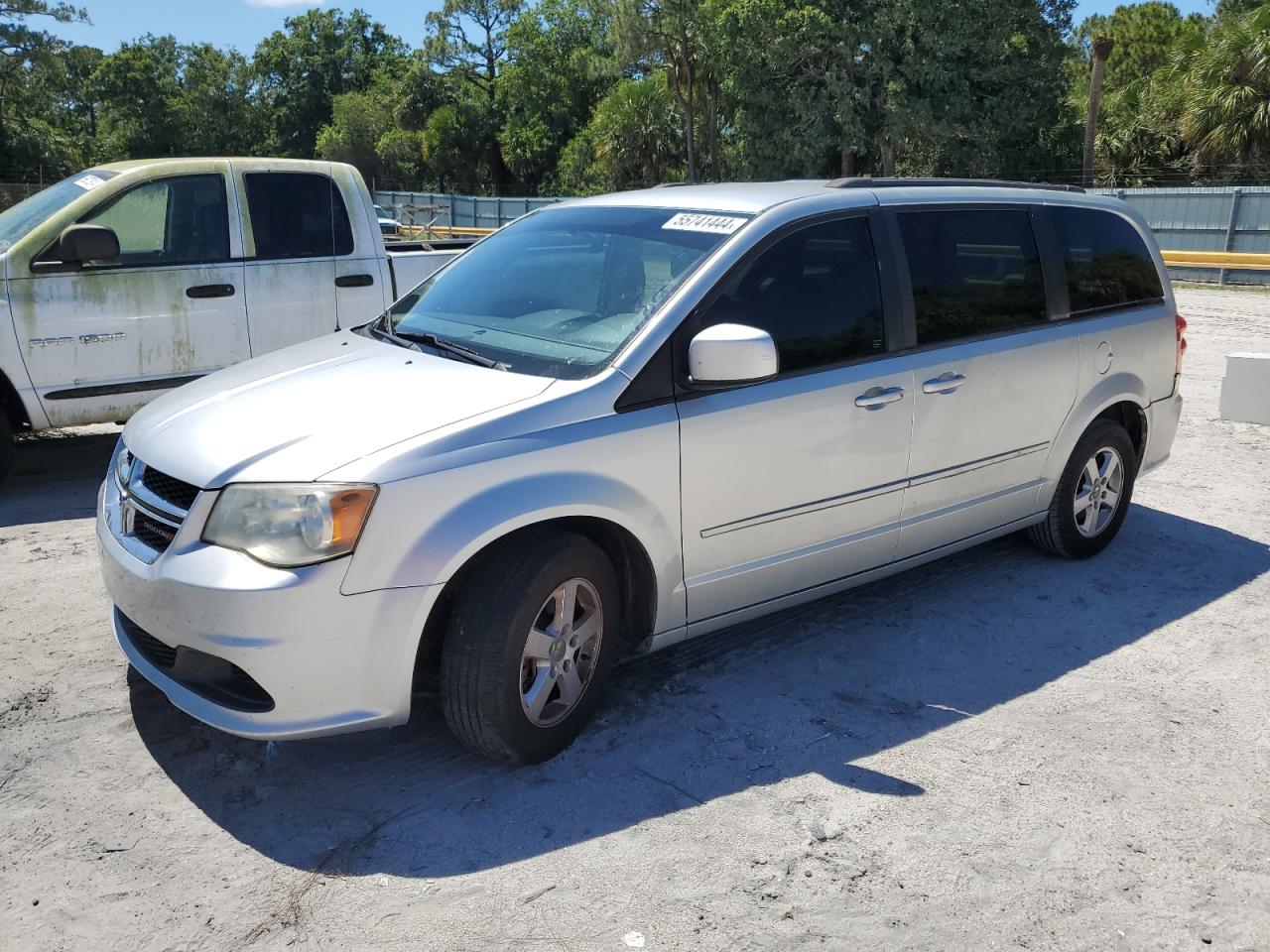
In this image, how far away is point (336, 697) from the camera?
3.17m

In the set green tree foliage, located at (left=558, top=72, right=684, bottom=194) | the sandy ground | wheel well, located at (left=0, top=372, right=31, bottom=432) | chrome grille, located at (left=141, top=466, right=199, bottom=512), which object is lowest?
the sandy ground

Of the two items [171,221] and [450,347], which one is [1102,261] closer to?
[450,347]

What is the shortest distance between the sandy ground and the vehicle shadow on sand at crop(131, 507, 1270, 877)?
1 centimetres

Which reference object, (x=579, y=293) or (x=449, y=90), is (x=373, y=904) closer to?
(x=579, y=293)

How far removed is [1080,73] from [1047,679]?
56122 mm

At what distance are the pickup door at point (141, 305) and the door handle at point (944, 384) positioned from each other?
431cm

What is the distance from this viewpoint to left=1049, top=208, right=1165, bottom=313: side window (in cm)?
520

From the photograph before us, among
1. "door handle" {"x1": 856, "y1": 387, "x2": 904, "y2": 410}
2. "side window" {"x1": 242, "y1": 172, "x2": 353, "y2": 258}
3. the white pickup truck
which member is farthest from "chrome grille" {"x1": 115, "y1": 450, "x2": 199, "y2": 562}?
"side window" {"x1": 242, "y1": 172, "x2": 353, "y2": 258}

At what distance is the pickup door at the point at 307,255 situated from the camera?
6.92 m

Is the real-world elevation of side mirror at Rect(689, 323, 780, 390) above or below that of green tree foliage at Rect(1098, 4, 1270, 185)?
below

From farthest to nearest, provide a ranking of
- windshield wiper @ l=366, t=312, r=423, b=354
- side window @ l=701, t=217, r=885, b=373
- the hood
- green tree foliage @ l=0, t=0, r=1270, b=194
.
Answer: green tree foliage @ l=0, t=0, r=1270, b=194, windshield wiper @ l=366, t=312, r=423, b=354, side window @ l=701, t=217, r=885, b=373, the hood

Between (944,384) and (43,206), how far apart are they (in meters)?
5.27

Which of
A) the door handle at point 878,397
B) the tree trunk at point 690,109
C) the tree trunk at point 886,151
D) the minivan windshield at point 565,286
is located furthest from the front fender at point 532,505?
the tree trunk at point 690,109

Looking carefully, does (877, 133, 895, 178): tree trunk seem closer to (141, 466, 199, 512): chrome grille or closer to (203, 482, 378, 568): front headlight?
(141, 466, 199, 512): chrome grille
